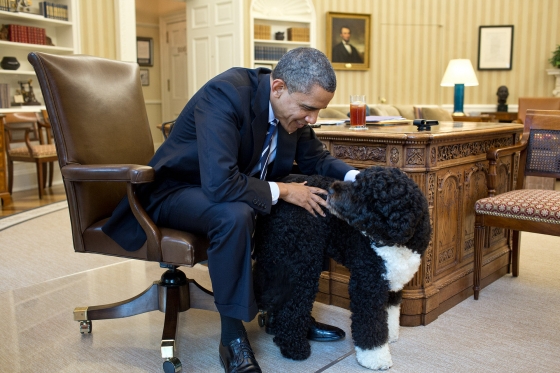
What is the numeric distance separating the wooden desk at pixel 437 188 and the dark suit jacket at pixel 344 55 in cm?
556

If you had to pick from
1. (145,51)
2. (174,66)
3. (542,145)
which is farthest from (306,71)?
(145,51)

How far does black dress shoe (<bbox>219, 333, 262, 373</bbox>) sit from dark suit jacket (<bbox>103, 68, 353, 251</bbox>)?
50 cm

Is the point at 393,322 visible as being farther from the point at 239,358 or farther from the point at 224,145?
the point at 224,145

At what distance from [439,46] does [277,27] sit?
284 centimetres

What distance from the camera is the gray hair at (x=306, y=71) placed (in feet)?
6.04

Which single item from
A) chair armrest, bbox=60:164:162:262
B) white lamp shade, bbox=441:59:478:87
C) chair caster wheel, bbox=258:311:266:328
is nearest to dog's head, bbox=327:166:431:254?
chair armrest, bbox=60:164:162:262

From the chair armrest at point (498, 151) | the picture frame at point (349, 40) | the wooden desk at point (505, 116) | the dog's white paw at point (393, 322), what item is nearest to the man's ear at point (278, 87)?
the dog's white paw at point (393, 322)

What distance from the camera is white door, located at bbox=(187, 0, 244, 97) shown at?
724 centimetres

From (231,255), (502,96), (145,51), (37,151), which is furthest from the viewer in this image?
(145,51)

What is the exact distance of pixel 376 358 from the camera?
1994 mm

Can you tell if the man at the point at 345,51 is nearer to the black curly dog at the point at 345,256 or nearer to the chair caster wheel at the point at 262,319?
the chair caster wheel at the point at 262,319

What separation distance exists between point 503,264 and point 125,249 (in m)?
2.30

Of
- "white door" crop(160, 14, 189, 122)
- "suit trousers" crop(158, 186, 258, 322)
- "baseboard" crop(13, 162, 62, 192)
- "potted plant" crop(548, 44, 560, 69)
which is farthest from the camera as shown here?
"white door" crop(160, 14, 189, 122)

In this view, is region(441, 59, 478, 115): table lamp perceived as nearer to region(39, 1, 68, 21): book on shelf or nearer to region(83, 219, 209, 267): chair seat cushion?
region(39, 1, 68, 21): book on shelf
